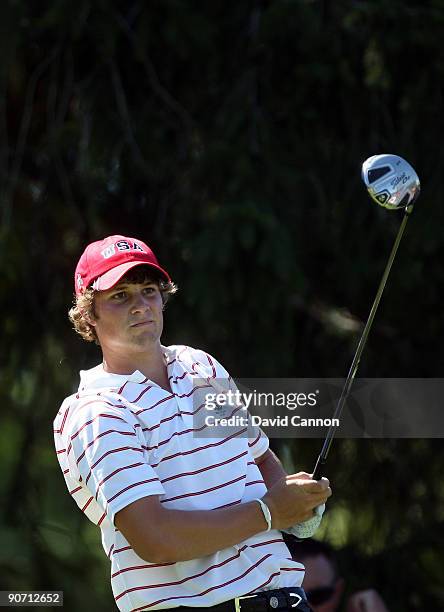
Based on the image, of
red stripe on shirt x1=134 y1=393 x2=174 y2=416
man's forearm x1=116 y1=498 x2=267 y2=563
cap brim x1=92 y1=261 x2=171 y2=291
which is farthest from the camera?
cap brim x1=92 y1=261 x2=171 y2=291

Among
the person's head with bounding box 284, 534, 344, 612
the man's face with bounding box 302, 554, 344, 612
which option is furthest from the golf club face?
the man's face with bounding box 302, 554, 344, 612

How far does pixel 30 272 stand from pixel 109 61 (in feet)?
2.69

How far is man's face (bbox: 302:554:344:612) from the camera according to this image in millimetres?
3926

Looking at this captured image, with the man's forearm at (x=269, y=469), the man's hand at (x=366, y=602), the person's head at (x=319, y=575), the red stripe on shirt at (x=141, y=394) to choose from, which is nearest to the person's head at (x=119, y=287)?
the red stripe on shirt at (x=141, y=394)

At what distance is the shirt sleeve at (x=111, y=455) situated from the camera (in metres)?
1.90

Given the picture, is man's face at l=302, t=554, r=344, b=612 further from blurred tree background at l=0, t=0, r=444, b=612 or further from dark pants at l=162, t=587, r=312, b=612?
dark pants at l=162, t=587, r=312, b=612

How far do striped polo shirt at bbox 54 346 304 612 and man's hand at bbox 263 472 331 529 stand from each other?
6 cm

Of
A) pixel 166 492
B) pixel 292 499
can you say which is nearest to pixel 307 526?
pixel 292 499

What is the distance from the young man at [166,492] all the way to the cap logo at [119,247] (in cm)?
3

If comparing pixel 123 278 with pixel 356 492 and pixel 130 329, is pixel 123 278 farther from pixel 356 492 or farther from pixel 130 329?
pixel 356 492

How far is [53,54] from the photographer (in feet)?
13.6

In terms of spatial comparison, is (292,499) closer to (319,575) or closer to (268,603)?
(268,603)

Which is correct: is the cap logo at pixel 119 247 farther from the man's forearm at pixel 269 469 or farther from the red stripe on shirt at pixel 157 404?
the man's forearm at pixel 269 469

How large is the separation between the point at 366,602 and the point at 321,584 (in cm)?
39
